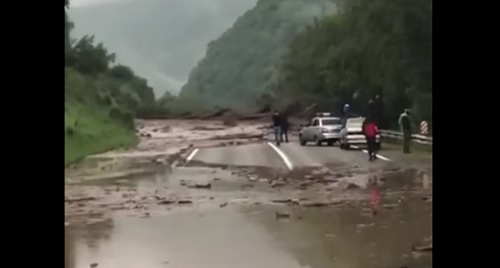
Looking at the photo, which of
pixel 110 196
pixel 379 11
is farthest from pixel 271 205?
pixel 379 11

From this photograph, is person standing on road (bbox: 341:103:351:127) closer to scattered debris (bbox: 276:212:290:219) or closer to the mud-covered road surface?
the mud-covered road surface

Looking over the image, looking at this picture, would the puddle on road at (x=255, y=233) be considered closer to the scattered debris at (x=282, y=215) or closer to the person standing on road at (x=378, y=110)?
the scattered debris at (x=282, y=215)

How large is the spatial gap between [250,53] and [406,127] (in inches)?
22.0

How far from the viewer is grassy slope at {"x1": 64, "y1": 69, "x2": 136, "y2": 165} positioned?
7.52 ft

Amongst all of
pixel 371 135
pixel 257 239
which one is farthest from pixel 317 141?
pixel 257 239

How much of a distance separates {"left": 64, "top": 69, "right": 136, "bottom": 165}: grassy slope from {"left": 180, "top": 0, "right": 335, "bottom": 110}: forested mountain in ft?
0.80

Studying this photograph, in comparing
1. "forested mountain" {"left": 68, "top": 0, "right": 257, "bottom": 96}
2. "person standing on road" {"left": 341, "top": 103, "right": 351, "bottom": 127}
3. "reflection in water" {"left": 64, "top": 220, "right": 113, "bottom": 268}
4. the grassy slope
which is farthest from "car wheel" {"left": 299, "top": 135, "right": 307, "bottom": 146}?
"reflection in water" {"left": 64, "top": 220, "right": 113, "bottom": 268}

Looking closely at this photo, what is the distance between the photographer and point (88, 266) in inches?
86.9

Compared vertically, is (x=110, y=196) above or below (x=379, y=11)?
below

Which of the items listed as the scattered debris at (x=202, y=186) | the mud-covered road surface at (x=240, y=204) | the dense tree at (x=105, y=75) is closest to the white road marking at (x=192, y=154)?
the mud-covered road surface at (x=240, y=204)

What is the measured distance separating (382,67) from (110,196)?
945 mm

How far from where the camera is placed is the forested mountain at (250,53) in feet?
7.82
